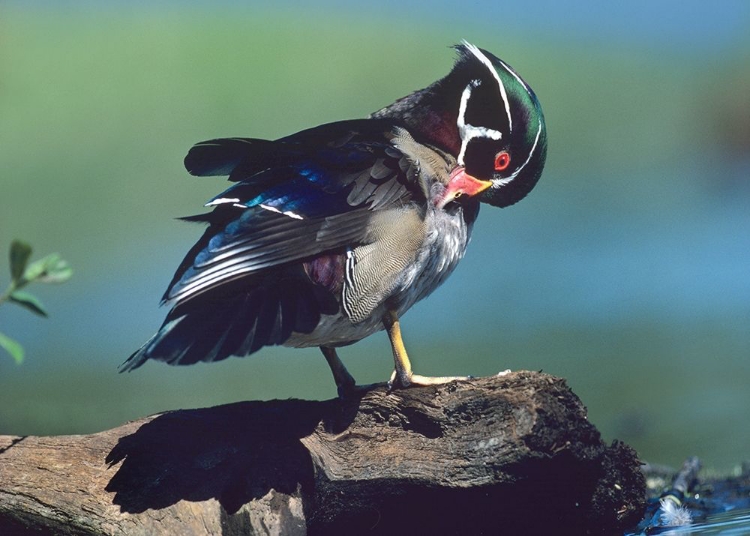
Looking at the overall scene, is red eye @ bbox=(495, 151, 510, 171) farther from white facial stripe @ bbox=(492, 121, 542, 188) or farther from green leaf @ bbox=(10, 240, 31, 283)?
green leaf @ bbox=(10, 240, 31, 283)

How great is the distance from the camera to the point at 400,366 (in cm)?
345

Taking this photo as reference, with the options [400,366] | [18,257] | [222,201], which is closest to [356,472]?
[400,366]

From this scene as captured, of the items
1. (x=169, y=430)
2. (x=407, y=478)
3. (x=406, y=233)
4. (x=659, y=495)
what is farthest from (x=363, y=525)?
(x=659, y=495)

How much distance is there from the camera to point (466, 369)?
21.2 ft

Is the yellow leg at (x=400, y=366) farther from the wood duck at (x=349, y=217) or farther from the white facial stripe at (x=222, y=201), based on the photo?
the white facial stripe at (x=222, y=201)

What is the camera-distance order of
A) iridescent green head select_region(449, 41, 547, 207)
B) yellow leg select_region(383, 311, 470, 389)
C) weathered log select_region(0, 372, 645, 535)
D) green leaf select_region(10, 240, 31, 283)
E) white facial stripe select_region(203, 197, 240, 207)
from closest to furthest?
1. green leaf select_region(10, 240, 31, 283)
2. weathered log select_region(0, 372, 645, 535)
3. white facial stripe select_region(203, 197, 240, 207)
4. yellow leg select_region(383, 311, 470, 389)
5. iridescent green head select_region(449, 41, 547, 207)

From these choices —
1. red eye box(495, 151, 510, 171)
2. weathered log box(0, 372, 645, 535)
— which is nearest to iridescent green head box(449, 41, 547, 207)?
red eye box(495, 151, 510, 171)

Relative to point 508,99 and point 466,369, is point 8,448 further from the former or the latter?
point 466,369

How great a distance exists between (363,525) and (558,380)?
0.75 metres

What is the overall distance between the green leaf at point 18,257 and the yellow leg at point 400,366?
4.17ft

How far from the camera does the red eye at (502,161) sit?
3666 mm

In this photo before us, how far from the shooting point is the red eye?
3.67m

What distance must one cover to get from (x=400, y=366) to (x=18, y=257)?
1323mm

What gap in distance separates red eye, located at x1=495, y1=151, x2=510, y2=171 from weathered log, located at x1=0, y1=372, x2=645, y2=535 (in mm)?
825
